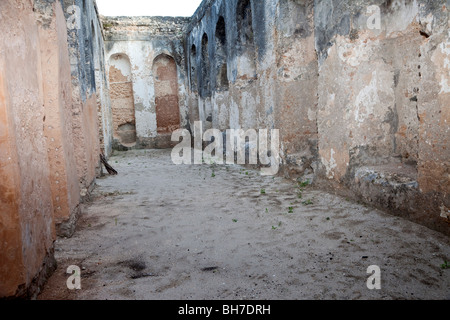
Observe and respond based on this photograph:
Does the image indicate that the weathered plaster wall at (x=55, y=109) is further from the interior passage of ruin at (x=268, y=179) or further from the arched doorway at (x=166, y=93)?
the arched doorway at (x=166, y=93)

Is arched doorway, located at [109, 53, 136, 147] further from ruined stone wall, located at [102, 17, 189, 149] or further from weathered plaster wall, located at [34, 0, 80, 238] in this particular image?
weathered plaster wall, located at [34, 0, 80, 238]

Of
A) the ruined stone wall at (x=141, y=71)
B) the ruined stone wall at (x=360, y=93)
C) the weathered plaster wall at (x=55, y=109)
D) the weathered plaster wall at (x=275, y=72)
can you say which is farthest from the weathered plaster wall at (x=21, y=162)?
the ruined stone wall at (x=141, y=71)

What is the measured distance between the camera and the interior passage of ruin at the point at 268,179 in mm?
1995

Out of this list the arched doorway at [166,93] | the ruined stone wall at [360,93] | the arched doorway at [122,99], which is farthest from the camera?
the arched doorway at [166,93]

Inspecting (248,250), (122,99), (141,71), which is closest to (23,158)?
(248,250)

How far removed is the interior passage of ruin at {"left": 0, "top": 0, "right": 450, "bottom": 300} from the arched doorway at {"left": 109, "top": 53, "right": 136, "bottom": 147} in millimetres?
6348

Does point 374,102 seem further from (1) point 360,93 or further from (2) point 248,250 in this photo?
(2) point 248,250

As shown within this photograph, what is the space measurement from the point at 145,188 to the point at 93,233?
2.21m

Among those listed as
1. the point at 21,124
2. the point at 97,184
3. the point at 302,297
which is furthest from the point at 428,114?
the point at 97,184

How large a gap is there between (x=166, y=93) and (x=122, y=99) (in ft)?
5.76

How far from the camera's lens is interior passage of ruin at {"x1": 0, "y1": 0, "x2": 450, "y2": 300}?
1995 millimetres

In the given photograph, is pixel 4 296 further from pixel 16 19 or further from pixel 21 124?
pixel 16 19

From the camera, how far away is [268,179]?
5770 mm

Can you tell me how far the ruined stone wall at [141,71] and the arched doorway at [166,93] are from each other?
122 millimetres
